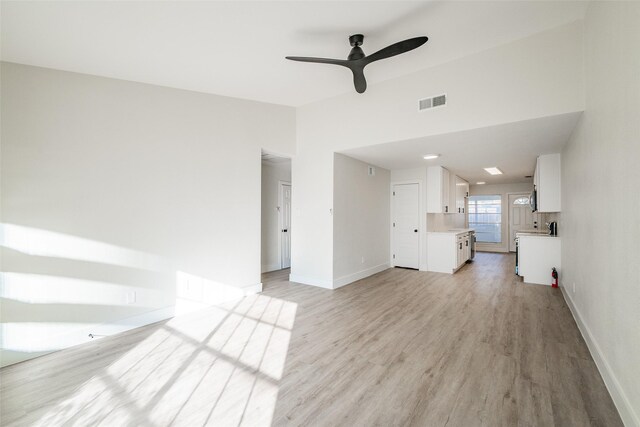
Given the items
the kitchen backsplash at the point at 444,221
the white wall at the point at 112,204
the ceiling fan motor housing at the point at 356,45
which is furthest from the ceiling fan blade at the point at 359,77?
the kitchen backsplash at the point at 444,221

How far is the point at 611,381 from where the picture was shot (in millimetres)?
1961

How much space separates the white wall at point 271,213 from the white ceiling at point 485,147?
7.06ft

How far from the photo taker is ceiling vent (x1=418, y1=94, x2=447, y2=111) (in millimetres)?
3567

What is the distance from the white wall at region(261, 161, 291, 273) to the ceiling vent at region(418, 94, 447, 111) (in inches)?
125

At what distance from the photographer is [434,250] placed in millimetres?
6234

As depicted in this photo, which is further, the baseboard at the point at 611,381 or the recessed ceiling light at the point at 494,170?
the recessed ceiling light at the point at 494,170

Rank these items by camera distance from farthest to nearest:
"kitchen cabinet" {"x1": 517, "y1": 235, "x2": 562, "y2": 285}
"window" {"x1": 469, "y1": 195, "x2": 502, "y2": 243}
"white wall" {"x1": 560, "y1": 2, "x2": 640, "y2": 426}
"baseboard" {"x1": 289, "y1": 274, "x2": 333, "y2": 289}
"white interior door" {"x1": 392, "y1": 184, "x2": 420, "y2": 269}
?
"window" {"x1": 469, "y1": 195, "x2": 502, "y2": 243}
"white interior door" {"x1": 392, "y1": 184, "x2": 420, "y2": 269}
"kitchen cabinet" {"x1": 517, "y1": 235, "x2": 562, "y2": 285}
"baseboard" {"x1": 289, "y1": 274, "x2": 333, "y2": 289}
"white wall" {"x1": 560, "y1": 2, "x2": 640, "y2": 426}

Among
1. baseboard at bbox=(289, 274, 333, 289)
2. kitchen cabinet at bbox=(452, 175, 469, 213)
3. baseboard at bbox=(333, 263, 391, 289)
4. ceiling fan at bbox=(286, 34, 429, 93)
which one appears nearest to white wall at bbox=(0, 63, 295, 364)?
baseboard at bbox=(289, 274, 333, 289)

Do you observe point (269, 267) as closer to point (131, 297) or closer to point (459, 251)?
point (131, 297)

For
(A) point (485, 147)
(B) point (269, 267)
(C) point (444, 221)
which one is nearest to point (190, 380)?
(B) point (269, 267)

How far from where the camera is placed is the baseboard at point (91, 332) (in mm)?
2494

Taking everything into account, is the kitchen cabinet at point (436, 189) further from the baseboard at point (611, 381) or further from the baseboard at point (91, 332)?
the baseboard at point (91, 332)

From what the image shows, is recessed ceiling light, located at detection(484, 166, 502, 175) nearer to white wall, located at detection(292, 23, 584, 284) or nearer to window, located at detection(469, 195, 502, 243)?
window, located at detection(469, 195, 502, 243)

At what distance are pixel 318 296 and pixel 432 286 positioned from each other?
2.12 meters
